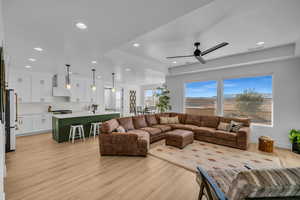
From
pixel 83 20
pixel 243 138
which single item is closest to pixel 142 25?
pixel 83 20

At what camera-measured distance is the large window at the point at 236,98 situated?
4.20m

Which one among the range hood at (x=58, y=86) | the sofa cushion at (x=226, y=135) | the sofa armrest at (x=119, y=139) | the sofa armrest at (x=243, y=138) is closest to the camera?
the sofa armrest at (x=119, y=139)

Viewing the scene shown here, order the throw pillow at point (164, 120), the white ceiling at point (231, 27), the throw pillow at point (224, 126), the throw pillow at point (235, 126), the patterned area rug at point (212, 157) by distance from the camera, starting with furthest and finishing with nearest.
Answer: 1. the throw pillow at point (164, 120)
2. the throw pillow at point (224, 126)
3. the throw pillow at point (235, 126)
4. the patterned area rug at point (212, 157)
5. the white ceiling at point (231, 27)

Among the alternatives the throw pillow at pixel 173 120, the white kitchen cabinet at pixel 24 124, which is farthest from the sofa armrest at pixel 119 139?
the white kitchen cabinet at pixel 24 124

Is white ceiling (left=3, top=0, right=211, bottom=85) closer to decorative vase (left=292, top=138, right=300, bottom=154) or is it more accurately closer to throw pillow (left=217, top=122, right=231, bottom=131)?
throw pillow (left=217, top=122, right=231, bottom=131)

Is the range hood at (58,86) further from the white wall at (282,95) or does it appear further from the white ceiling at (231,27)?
the white wall at (282,95)

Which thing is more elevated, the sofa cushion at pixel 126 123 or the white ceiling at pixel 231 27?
the white ceiling at pixel 231 27

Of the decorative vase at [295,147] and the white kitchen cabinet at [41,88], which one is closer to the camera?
the decorative vase at [295,147]

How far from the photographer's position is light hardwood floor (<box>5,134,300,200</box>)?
1895 mm

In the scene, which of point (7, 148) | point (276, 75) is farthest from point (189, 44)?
point (7, 148)

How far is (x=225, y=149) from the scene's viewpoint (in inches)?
144

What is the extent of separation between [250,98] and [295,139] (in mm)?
1565

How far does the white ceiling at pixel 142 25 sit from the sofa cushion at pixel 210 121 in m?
2.43

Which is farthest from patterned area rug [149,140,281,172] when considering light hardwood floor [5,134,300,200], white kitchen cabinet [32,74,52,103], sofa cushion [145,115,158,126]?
white kitchen cabinet [32,74,52,103]
